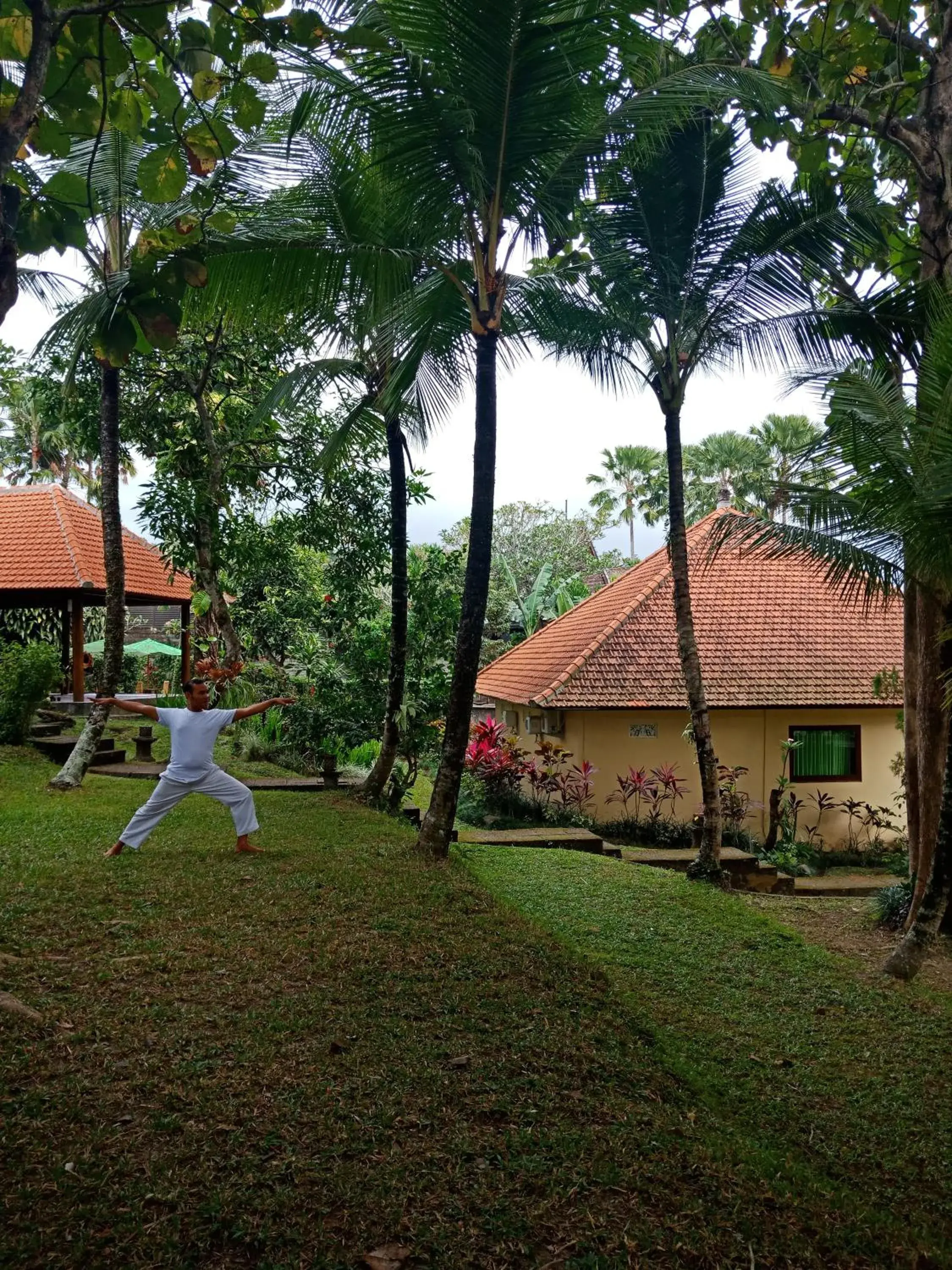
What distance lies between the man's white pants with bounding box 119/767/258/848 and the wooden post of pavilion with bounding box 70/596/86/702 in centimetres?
928

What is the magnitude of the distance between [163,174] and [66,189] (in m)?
0.38

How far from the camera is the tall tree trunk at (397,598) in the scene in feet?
36.5

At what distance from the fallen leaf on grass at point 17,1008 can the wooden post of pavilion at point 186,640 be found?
49.0 ft

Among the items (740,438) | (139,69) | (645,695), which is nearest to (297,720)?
(645,695)

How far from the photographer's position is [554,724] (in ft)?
54.5

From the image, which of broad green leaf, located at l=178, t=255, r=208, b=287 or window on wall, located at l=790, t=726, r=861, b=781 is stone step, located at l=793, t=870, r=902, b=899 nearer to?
window on wall, located at l=790, t=726, r=861, b=781

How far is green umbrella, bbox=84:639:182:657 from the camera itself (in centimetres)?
2584

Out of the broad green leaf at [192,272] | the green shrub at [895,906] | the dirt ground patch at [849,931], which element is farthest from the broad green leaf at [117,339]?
the green shrub at [895,906]

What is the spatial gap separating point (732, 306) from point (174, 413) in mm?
8388

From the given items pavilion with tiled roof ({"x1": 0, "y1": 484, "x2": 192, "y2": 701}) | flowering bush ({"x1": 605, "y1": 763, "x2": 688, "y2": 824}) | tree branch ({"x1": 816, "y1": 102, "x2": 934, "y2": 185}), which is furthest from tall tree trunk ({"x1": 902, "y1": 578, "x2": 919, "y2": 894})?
pavilion with tiled roof ({"x1": 0, "y1": 484, "x2": 192, "y2": 701})

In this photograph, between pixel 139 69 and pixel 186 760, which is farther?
pixel 186 760

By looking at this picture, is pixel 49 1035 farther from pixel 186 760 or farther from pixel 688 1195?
pixel 186 760

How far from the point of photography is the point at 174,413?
45.7 feet

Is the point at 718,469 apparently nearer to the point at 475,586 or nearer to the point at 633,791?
the point at 633,791
